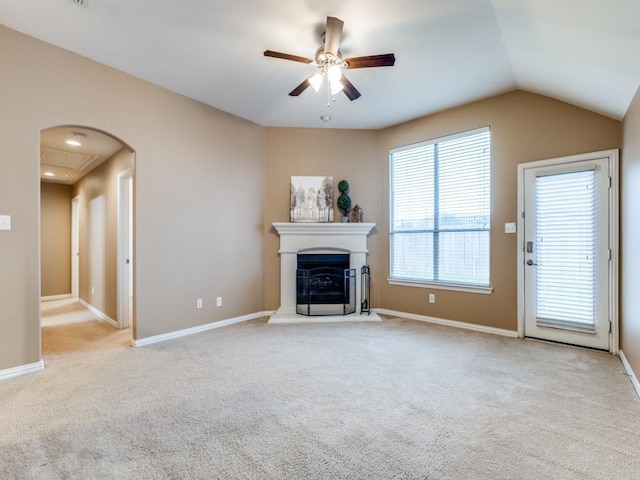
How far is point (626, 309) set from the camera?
2930 mm

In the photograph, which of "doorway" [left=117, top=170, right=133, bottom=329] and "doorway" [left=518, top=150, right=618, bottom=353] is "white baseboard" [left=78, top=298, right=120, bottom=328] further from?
"doorway" [left=518, top=150, right=618, bottom=353]

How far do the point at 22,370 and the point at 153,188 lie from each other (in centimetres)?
201

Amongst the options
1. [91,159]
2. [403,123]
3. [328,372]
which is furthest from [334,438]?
[91,159]

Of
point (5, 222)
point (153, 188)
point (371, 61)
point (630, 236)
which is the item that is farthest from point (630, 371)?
point (5, 222)

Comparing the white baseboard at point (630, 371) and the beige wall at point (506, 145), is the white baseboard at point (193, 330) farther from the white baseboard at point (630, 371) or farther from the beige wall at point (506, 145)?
the white baseboard at point (630, 371)

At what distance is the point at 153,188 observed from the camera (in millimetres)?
3645

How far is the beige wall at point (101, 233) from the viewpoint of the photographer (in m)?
4.57

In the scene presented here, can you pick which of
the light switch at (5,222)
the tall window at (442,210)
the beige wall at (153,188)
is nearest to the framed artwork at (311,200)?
the beige wall at (153,188)

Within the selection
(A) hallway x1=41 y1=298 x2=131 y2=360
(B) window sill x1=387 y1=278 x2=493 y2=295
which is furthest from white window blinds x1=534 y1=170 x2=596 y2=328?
(A) hallway x1=41 y1=298 x2=131 y2=360

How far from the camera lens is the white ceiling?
2.35 metres

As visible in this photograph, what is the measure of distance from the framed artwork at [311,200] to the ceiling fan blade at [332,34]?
2.48 meters

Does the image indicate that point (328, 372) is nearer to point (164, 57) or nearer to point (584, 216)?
point (584, 216)

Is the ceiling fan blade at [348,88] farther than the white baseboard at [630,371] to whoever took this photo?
Yes

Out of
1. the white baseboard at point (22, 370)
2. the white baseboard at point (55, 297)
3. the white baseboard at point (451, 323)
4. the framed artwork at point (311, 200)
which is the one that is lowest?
the white baseboard at point (55, 297)
